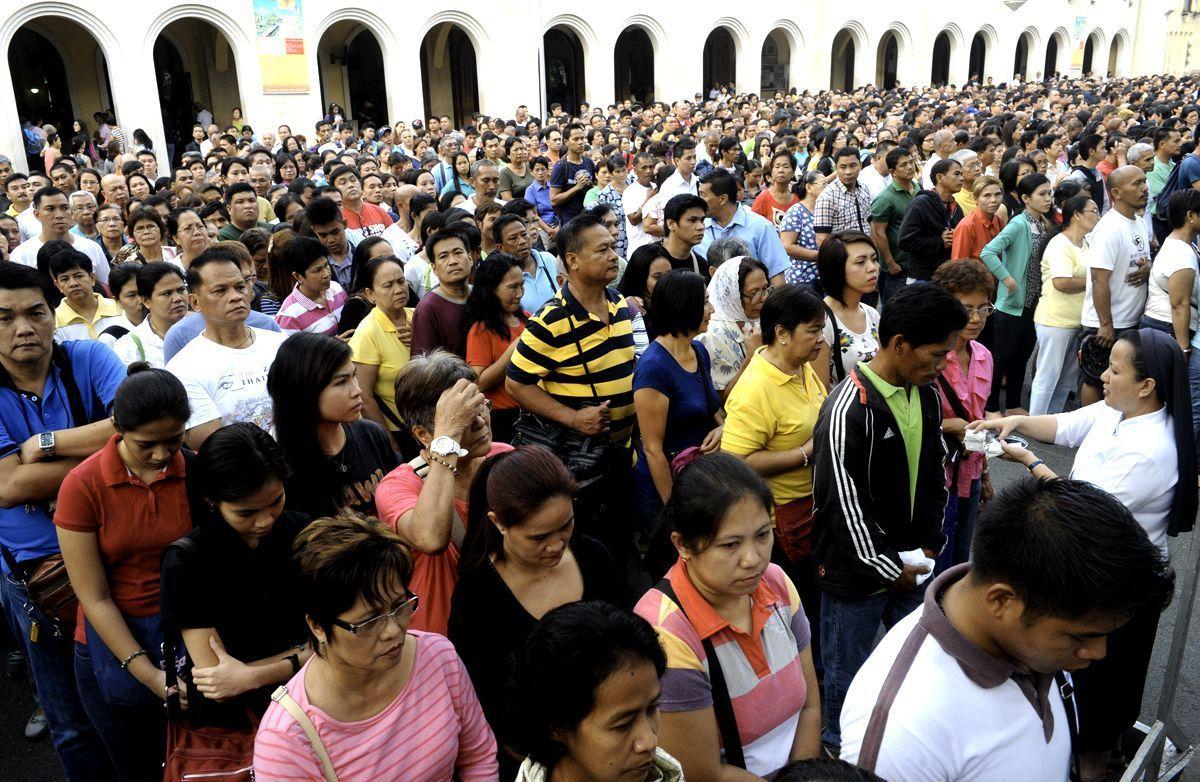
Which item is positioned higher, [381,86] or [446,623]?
[381,86]

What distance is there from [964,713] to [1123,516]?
1.47 ft

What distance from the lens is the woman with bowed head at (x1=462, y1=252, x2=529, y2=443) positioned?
14.4 ft

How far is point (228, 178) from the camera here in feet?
31.0

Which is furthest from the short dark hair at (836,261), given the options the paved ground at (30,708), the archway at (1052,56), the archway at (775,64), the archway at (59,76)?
the archway at (1052,56)

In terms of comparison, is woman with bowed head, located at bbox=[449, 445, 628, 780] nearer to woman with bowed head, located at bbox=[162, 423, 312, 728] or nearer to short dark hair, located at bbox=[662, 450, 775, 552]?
Answer: short dark hair, located at bbox=[662, 450, 775, 552]

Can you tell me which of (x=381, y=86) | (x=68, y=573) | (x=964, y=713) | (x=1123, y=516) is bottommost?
(x=68, y=573)

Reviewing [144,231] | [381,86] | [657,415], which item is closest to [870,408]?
[657,415]

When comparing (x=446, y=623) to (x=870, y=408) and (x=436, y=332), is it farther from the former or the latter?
(x=436, y=332)

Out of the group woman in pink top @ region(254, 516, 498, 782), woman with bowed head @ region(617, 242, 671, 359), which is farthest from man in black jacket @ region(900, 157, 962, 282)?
woman in pink top @ region(254, 516, 498, 782)

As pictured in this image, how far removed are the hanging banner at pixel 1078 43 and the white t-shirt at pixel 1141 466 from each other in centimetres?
4724

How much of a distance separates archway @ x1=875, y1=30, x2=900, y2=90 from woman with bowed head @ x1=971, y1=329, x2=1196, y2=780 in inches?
1532

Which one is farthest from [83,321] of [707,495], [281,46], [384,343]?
[281,46]

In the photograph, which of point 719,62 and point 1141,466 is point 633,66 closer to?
point 719,62

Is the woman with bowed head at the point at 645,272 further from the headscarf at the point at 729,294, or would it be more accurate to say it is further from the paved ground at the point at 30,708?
the paved ground at the point at 30,708
